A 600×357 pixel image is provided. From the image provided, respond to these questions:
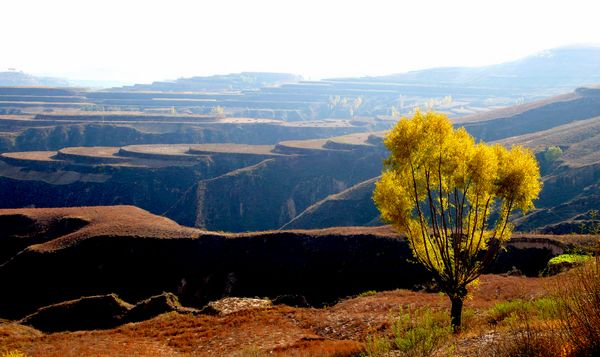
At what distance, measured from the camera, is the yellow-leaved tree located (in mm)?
18125

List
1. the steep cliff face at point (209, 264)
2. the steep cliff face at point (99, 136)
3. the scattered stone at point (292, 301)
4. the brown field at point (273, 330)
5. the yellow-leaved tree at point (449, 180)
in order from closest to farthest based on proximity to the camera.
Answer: the yellow-leaved tree at point (449, 180), the brown field at point (273, 330), the scattered stone at point (292, 301), the steep cliff face at point (209, 264), the steep cliff face at point (99, 136)

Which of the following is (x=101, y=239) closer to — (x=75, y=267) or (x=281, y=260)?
(x=75, y=267)

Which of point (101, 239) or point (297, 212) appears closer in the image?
point (101, 239)

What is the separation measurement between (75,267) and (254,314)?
84.2 feet

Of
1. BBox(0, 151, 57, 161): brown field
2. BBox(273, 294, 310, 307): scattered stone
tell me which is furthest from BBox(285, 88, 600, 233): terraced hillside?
BBox(0, 151, 57, 161): brown field

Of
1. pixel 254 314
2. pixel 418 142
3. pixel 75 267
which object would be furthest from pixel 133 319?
pixel 418 142

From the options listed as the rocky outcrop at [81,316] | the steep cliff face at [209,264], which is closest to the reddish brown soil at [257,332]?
the rocky outcrop at [81,316]

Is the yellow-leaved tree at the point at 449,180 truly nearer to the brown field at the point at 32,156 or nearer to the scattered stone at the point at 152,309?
the scattered stone at the point at 152,309

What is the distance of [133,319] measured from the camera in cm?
3331

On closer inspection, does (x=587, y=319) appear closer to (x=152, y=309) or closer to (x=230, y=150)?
(x=152, y=309)

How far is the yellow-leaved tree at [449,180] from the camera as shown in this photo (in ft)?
59.5

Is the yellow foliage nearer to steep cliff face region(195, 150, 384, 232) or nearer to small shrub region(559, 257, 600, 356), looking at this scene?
small shrub region(559, 257, 600, 356)

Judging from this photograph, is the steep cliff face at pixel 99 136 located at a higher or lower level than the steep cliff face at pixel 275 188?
higher

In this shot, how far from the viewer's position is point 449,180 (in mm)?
18984
